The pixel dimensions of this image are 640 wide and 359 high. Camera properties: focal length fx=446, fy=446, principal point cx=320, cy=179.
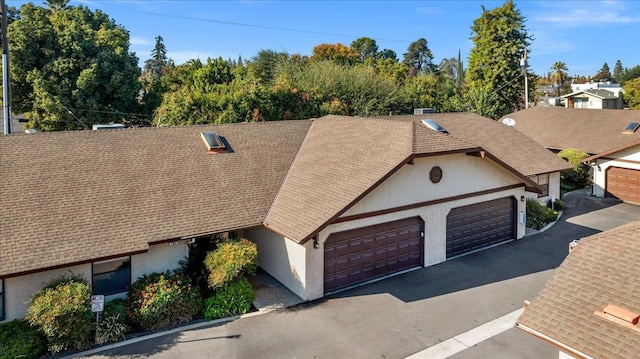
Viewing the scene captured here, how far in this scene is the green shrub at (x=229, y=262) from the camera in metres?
13.1

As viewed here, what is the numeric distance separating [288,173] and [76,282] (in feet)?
27.3

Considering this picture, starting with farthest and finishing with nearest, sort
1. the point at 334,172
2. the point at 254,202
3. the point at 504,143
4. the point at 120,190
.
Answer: the point at 504,143, the point at 334,172, the point at 254,202, the point at 120,190

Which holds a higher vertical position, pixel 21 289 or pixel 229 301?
pixel 21 289

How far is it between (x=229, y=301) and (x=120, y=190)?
5.07 meters

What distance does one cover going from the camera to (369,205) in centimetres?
1481

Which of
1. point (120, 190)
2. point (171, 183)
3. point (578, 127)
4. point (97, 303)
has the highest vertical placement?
point (578, 127)

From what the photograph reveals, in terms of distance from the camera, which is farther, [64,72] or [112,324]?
[64,72]

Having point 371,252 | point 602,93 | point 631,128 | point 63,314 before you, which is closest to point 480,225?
point 371,252

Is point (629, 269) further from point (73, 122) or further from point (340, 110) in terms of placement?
point (73, 122)

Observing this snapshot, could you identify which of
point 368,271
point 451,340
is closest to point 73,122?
point 368,271

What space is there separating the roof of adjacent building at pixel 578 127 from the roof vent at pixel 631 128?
24 centimetres

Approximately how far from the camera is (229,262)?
1318 centimetres

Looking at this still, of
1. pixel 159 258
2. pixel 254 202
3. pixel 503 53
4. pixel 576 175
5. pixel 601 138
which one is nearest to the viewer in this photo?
pixel 159 258

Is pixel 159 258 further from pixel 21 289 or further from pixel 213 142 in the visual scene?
pixel 213 142
